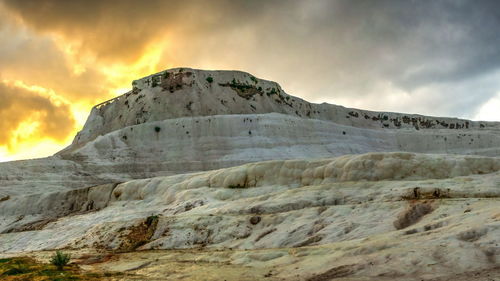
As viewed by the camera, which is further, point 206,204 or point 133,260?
point 206,204

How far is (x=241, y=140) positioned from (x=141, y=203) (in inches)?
1331

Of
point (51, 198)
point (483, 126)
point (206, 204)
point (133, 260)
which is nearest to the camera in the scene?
point (133, 260)

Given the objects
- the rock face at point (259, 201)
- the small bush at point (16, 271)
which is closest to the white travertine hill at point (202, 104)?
the rock face at point (259, 201)

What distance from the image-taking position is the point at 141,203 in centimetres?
3625

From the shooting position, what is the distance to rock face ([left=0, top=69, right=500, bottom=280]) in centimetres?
1411

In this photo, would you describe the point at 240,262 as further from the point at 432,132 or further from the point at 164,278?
the point at 432,132

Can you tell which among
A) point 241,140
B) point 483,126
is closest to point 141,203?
point 241,140

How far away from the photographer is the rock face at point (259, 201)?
14.1m

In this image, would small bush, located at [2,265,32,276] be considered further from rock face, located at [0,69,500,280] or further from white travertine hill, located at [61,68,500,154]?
white travertine hill, located at [61,68,500,154]

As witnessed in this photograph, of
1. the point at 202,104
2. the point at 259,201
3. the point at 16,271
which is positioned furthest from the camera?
the point at 202,104

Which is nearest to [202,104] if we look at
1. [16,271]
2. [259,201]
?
[259,201]

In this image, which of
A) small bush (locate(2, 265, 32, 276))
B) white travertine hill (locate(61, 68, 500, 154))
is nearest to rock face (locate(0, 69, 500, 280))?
white travertine hill (locate(61, 68, 500, 154))

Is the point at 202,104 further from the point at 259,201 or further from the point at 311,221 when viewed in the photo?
the point at 311,221

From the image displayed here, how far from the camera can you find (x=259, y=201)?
26.3m
